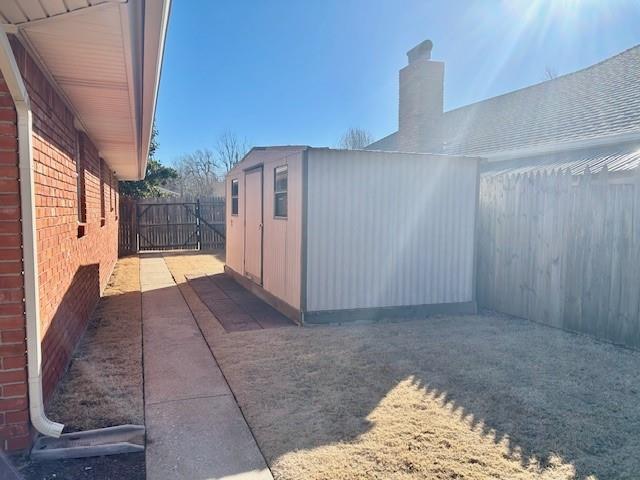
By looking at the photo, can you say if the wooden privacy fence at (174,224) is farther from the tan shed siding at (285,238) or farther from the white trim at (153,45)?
the white trim at (153,45)

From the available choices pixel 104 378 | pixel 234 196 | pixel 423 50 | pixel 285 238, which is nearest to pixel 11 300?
pixel 104 378

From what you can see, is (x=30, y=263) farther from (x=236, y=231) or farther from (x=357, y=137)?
(x=357, y=137)

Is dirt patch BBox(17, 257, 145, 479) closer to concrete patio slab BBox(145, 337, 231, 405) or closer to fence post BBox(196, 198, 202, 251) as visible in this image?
concrete patio slab BBox(145, 337, 231, 405)

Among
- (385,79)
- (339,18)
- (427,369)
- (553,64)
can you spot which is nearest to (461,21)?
(339,18)

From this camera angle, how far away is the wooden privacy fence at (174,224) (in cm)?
1620

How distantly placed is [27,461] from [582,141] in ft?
27.1

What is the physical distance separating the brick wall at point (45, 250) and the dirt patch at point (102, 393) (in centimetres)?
16

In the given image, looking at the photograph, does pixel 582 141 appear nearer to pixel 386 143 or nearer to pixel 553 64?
pixel 386 143

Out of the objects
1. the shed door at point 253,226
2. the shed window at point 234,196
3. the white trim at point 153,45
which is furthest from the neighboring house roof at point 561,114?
the white trim at point 153,45

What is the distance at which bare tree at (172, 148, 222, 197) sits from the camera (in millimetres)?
41344

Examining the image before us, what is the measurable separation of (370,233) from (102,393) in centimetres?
386

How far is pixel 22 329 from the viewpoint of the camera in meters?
2.97

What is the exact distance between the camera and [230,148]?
39562mm

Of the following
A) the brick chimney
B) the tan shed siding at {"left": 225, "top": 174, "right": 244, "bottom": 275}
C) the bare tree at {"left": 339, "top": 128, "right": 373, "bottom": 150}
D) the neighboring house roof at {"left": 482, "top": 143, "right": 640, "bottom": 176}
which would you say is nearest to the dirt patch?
the tan shed siding at {"left": 225, "top": 174, "right": 244, "bottom": 275}
